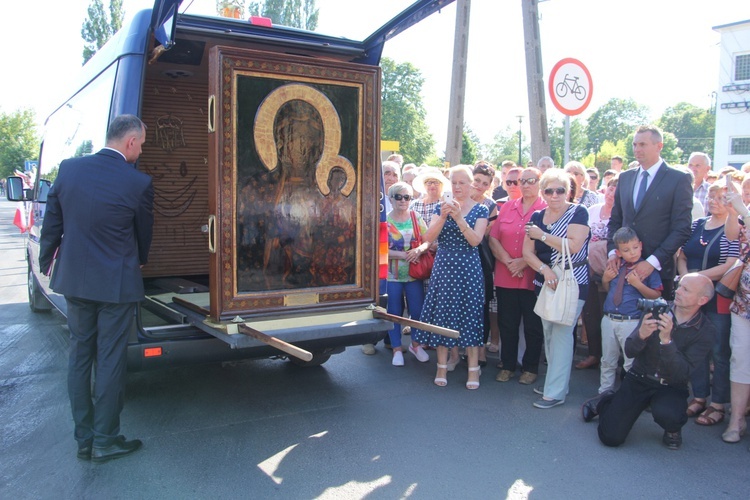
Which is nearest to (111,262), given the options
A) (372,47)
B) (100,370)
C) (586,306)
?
(100,370)

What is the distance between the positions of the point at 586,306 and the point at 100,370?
14.1 ft

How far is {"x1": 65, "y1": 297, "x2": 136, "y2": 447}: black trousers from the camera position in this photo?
373 cm

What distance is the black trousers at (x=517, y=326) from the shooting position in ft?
17.4

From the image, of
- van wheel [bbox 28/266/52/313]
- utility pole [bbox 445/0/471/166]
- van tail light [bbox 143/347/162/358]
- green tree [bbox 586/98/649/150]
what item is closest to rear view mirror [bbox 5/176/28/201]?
van wheel [bbox 28/266/52/313]

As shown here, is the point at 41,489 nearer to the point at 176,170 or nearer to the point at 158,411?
the point at 158,411

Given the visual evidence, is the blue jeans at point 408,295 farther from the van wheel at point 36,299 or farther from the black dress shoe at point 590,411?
the van wheel at point 36,299

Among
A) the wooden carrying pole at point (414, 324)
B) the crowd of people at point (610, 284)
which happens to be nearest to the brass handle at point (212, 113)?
the wooden carrying pole at point (414, 324)

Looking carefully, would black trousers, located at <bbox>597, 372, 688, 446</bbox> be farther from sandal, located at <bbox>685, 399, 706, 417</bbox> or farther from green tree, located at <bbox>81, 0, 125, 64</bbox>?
green tree, located at <bbox>81, 0, 125, 64</bbox>

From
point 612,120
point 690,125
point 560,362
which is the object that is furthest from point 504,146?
point 560,362

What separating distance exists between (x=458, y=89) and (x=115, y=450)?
10353 millimetres

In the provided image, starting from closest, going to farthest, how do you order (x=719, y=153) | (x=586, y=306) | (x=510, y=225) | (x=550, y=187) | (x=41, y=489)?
(x=41, y=489) → (x=550, y=187) → (x=510, y=225) → (x=586, y=306) → (x=719, y=153)

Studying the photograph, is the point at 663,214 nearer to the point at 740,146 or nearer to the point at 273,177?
the point at 273,177

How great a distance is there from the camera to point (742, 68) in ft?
139

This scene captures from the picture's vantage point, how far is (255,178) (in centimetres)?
411
